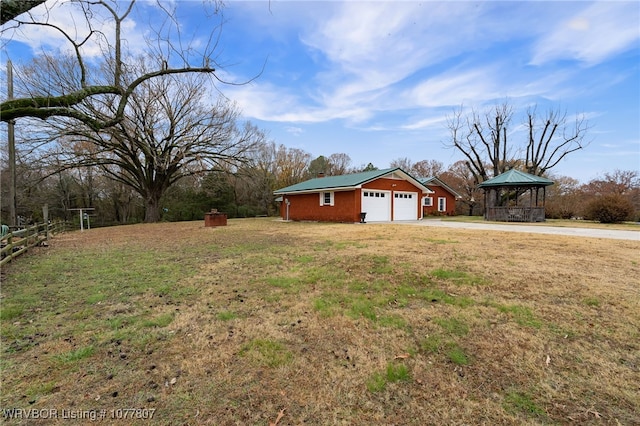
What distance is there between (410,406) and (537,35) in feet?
49.4

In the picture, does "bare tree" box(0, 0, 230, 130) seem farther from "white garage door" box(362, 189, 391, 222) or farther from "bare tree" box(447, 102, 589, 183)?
"bare tree" box(447, 102, 589, 183)

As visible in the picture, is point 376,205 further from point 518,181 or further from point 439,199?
point 439,199

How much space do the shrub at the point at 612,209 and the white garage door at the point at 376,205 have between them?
11.9 metres

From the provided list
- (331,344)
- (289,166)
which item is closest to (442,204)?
(289,166)

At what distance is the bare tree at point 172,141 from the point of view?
53.1ft

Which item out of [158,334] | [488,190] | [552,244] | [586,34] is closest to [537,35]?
[586,34]

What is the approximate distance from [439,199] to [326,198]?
13.9 meters

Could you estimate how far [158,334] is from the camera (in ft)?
9.74

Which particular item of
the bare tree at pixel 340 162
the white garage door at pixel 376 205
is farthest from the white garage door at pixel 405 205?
the bare tree at pixel 340 162

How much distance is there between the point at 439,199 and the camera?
2692 centimetres

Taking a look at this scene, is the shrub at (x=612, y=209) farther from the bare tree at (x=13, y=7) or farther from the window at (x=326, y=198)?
the bare tree at (x=13, y=7)

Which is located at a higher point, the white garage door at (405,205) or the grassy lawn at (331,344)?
the white garage door at (405,205)

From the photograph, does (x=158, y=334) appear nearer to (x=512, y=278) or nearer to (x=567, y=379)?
(x=567, y=379)

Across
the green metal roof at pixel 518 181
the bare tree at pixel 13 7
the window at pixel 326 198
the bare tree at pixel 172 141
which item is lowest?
the window at pixel 326 198
